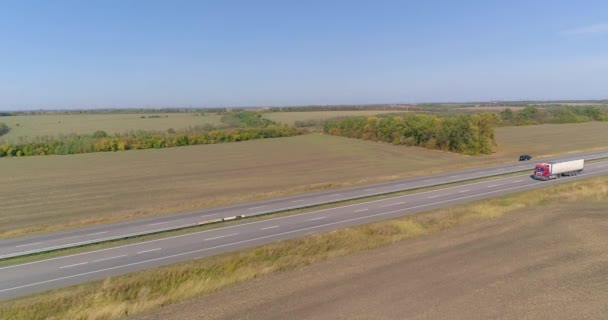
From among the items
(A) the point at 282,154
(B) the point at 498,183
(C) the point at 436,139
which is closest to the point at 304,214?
(B) the point at 498,183

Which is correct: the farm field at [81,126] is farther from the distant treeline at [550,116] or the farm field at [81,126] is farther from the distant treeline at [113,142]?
the distant treeline at [550,116]

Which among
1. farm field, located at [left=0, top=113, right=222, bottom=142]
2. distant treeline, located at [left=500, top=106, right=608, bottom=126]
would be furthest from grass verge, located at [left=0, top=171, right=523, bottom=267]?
distant treeline, located at [left=500, top=106, right=608, bottom=126]

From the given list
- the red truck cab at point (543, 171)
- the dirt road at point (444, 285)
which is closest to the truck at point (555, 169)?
the red truck cab at point (543, 171)

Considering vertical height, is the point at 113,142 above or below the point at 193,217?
Result: above

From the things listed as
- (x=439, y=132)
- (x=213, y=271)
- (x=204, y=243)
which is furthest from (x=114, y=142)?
(x=213, y=271)

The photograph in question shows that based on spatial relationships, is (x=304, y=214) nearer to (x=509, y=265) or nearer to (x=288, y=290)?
(x=288, y=290)

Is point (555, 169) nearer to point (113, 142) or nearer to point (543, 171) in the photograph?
point (543, 171)
